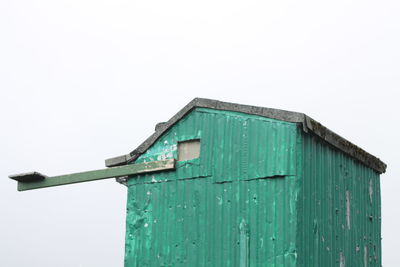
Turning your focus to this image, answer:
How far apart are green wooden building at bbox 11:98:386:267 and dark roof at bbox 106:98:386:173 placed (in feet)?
0.07

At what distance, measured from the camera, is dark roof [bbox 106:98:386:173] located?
498 inches

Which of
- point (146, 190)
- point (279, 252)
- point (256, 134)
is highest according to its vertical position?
point (256, 134)

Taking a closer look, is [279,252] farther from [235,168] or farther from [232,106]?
[232,106]

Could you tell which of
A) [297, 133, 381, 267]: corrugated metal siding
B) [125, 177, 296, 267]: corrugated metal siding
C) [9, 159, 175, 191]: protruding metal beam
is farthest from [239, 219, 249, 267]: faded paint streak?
[9, 159, 175, 191]: protruding metal beam

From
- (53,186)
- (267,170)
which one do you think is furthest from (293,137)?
(53,186)

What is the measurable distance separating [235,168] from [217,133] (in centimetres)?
87

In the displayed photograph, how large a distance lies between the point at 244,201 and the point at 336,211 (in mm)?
2306

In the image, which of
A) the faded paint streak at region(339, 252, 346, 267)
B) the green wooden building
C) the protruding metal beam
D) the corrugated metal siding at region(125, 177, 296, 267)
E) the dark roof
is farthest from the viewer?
the protruding metal beam

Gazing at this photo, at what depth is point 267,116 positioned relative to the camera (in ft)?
42.2

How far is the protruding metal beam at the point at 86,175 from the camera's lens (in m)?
14.1

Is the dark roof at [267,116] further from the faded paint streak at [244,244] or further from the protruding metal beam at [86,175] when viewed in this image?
the faded paint streak at [244,244]

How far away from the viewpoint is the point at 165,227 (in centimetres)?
1381

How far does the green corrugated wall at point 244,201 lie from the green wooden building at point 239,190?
0.02 m

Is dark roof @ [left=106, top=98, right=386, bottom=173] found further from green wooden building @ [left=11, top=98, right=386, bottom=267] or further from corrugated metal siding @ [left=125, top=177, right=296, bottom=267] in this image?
corrugated metal siding @ [left=125, top=177, right=296, bottom=267]
